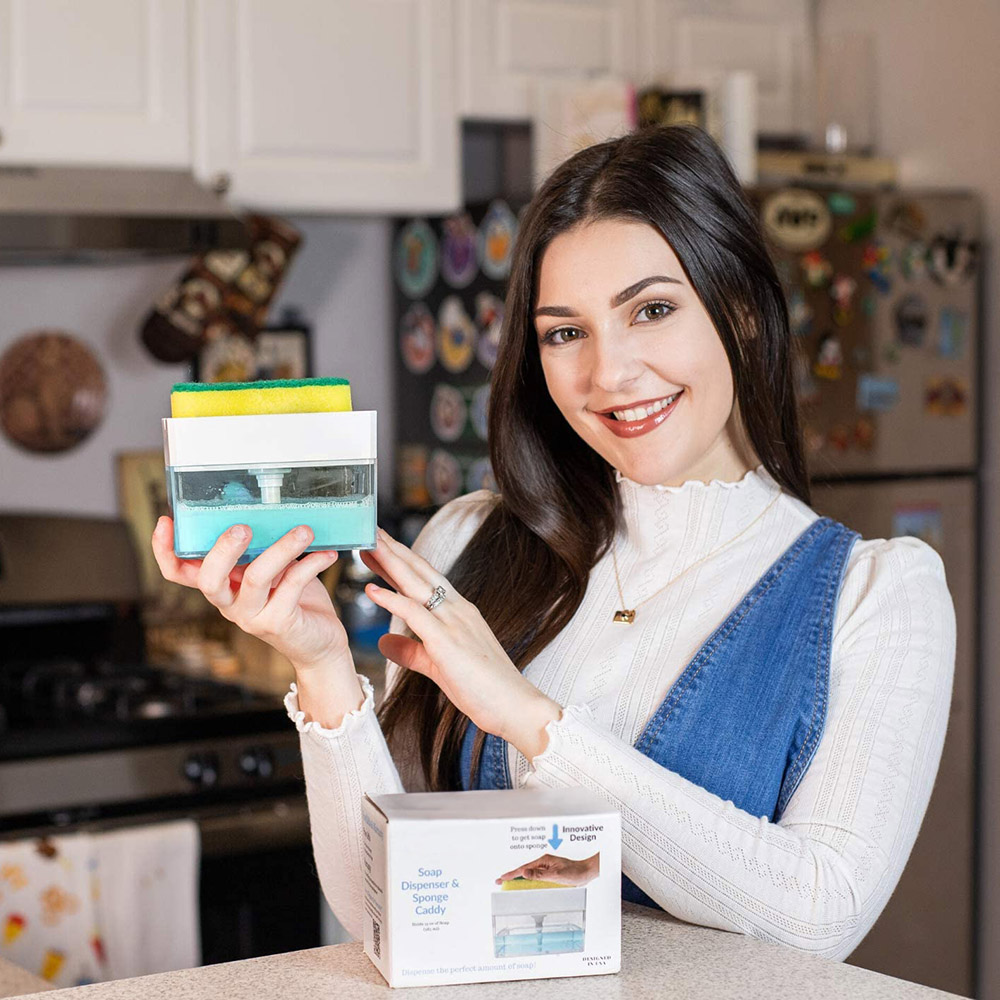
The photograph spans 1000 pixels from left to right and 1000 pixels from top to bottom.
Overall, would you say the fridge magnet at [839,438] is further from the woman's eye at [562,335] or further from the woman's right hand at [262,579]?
the woman's right hand at [262,579]

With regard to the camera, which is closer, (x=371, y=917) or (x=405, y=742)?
(x=371, y=917)

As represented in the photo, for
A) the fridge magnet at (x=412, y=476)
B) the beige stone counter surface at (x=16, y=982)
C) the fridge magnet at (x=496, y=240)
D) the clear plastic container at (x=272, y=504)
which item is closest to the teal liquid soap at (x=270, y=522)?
the clear plastic container at (x=272, y=504)

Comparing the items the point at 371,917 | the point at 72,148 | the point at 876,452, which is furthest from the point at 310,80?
the point at 371,917

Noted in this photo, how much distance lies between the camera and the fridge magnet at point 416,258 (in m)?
2.99

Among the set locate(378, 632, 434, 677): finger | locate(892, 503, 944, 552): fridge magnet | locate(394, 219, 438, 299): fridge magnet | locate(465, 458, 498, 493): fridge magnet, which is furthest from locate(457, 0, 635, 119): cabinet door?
→ locate(378, 632, 434, 677): finger

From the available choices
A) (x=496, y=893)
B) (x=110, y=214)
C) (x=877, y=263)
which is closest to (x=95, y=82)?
(x=110, y=214)

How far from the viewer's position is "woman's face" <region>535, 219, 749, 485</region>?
1233 millimetres

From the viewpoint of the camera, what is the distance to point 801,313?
2654 millimetres

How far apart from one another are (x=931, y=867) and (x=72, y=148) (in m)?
2.06

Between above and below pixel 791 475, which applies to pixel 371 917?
below

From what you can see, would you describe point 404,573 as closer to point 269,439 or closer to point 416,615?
point 416,615

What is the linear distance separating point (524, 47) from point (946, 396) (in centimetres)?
107

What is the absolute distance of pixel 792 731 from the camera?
1194 mm

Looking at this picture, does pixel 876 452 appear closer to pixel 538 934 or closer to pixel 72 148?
pixel 72 148
